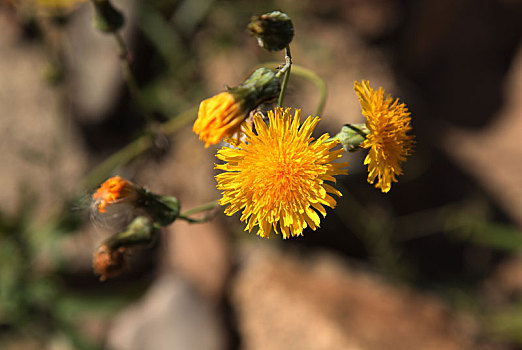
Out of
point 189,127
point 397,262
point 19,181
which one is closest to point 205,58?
point 189,127

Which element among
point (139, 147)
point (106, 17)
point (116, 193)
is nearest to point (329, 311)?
point (139, 147)

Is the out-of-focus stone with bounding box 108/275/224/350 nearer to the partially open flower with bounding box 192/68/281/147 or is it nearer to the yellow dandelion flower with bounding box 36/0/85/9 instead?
the yellow dandelion flower with bounding box 36/0/85/9

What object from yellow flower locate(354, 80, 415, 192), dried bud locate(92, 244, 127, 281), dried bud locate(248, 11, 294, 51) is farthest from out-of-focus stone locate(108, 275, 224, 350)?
dried bud locate(248, 11, 294, 51)

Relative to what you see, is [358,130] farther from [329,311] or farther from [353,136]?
[329,311]

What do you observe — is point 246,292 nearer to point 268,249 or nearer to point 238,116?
point 268,249

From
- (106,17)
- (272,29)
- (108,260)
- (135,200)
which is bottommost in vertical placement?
(108,260)

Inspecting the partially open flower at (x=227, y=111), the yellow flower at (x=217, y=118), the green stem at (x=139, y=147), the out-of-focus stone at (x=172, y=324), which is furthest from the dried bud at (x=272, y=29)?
the out-of-focus stone at (x=172, y=324)

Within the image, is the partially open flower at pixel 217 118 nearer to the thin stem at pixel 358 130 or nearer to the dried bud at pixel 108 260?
the thin stem at pixel 358 130
